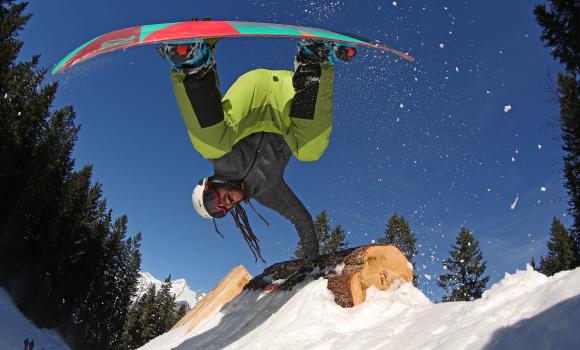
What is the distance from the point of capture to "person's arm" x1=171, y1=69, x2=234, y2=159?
10.5 feet

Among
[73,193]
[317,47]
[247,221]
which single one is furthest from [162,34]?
[73,193]

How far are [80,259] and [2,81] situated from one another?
1497 centimetres

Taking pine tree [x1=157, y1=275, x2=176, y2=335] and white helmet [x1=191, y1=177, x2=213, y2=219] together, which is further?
pine tree [x1=157, y1=275, x2=176, y2=335]

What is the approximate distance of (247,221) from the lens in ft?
14.7

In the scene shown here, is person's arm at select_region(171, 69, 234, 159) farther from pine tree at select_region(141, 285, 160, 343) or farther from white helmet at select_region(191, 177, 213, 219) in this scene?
pine tree at select_region(141, 285, 160, 343)

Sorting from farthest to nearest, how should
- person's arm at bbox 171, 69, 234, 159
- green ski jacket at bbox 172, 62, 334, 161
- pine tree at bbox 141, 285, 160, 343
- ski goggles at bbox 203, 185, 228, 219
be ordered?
pine tree at bbox 141, 285, 160, 343
ski goggles at bbox 203, 185, 228, 219
green ski jacket at bbox 172, 62, 334, 161
person's arm at bbox 171, 69, 234, 159

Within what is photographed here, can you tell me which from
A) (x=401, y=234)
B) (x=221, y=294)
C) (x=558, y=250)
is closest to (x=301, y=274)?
(x=221, y=294)

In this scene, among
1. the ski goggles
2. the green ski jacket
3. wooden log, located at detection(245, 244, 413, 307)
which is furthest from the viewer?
wooden log, located at detection(245, 244, 413, 307)

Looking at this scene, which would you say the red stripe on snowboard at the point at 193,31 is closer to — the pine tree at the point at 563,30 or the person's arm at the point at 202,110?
the person's arm at the point at 202,110

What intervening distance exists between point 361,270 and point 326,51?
2397 millimetres

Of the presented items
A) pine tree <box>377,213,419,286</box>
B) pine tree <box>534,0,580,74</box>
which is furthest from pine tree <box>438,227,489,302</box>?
pine tree <box>534,0,580,74</box>

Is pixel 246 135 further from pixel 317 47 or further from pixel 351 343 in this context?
pixel 351 343

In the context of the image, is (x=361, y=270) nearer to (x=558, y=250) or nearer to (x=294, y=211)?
(x=294, y=211)

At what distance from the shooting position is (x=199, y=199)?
4023 millimetres
